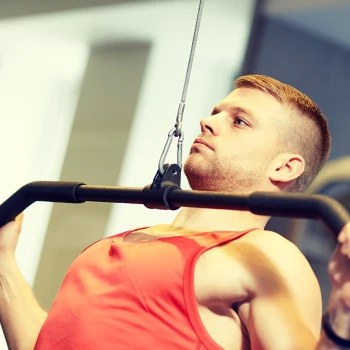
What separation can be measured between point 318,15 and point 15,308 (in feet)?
4.49

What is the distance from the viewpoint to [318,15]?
2.17 m

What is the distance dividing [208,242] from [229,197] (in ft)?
0.66

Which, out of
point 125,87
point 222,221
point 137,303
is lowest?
point 137,303

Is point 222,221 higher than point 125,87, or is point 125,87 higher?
point 125,87

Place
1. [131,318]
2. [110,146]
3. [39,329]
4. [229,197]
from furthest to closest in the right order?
1. [110,146]
2. [39,329]
3. [131,318]
4. [229,197]

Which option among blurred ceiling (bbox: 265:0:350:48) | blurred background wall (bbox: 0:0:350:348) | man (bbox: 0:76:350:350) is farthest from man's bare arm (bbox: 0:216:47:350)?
blurred ceiling (bbox: 265:0:350:48)

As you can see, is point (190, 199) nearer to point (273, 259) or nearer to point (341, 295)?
point (273, 259)

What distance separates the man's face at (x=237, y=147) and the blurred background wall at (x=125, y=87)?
0.84 metres

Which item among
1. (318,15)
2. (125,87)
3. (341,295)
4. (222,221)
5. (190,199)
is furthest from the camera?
(125,87)

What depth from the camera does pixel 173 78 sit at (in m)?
2.29

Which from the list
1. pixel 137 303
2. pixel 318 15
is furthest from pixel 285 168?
pixel 318 15

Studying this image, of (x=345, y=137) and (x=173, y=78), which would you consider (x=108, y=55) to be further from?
(x=345, y=137)

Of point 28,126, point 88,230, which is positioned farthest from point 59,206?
point 28,126

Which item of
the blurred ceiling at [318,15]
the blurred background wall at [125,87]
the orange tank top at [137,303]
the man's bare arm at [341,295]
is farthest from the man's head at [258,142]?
the blurred ceiling at [318,15]
